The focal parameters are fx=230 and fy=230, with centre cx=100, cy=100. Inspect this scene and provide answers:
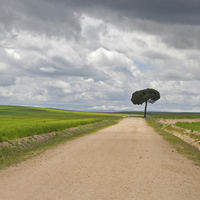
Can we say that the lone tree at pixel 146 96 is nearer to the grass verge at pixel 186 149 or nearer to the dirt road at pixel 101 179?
the grass verge at pixel 186 149

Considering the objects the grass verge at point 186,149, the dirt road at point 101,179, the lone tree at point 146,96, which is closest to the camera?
the dirt road at point 101,179

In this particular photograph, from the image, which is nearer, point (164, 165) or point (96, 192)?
point (96, 192)

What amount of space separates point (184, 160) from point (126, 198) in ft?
20.1

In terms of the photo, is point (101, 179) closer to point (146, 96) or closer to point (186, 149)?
point (186, 149)

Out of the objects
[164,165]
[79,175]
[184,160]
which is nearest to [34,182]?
[79,175]

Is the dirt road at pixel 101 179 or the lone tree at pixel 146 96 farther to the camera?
the lone tree at pixel 146 96

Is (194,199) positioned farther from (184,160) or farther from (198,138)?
(198,138)

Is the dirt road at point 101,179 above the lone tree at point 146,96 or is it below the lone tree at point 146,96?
below

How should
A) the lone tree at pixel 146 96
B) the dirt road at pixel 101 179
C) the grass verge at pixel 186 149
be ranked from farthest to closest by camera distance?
the lone tree at pixel 146 96 < the grass verge at pixel 186 149 < the dirt road at pixel 101 179

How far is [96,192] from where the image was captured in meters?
6.21

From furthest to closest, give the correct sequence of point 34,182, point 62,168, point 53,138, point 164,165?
point 53,138 < point 164,165 < point 62,168 < point 34,182

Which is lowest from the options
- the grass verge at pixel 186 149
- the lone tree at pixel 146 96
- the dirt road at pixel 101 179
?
the dirt road at pixel 101 179

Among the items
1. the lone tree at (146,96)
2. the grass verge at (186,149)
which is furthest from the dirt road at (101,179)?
the lone tree at (146,96)

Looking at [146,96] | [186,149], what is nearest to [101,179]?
[186,149]
